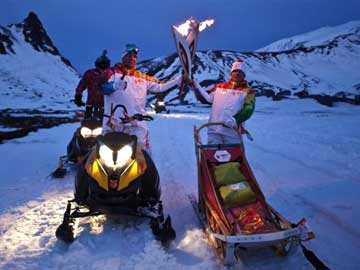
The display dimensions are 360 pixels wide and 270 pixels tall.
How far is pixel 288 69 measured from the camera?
479 ft

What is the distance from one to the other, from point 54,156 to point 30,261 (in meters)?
5.71

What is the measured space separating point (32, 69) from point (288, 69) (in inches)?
4207

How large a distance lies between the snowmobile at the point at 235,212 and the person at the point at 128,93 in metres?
0.82

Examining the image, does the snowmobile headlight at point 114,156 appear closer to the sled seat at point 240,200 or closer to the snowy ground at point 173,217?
the snowy ground at point 173,217

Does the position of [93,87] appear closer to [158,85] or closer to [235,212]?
[158,85]

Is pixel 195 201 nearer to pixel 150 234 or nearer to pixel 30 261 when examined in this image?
pixel 150 234

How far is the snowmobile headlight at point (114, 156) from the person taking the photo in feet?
12.9

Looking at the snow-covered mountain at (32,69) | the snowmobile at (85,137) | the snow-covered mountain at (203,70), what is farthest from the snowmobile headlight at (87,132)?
the snow-covered mountain at (32,69)

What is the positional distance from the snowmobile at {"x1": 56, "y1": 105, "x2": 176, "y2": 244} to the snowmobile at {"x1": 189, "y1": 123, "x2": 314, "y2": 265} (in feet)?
1.85

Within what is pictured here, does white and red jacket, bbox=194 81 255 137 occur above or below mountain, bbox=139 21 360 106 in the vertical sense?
below

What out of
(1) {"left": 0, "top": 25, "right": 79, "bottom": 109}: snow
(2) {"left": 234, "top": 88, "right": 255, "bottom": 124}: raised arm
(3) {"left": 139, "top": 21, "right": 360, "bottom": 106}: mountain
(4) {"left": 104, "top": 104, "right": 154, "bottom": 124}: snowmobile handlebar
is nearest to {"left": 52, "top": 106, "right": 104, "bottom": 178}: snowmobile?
(4) {"left": 104, "top": 104, "right": 154, "bottom": 124}: snowmobile handlebar

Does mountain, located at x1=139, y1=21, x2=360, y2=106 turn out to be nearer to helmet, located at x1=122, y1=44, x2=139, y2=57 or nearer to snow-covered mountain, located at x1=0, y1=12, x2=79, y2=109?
snow-covered mountain, located at x1=0, y1=12, x2=79, y2=109

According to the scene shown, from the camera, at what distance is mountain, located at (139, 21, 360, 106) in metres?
114

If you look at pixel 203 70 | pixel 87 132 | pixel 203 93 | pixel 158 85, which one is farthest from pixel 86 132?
pixel 203 70
